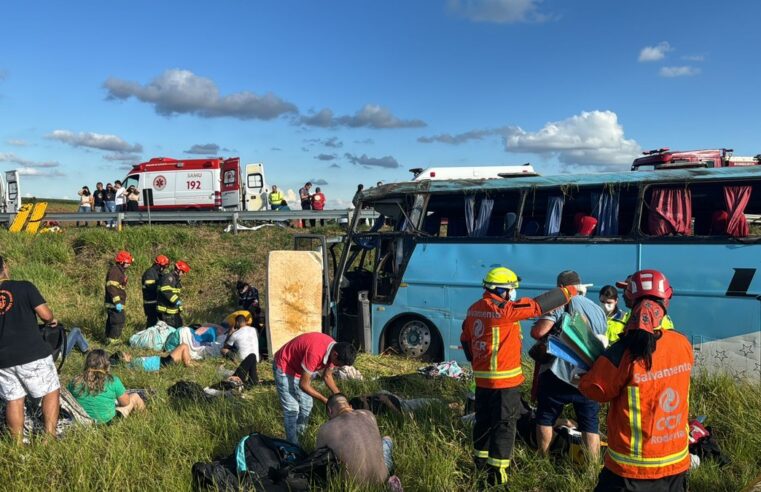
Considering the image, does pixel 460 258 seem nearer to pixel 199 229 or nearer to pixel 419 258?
pixel 419 258

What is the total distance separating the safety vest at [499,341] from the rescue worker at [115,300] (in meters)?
7.73

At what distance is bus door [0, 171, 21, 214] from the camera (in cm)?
1928

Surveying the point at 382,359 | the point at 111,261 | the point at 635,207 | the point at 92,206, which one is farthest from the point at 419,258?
the point at 92,206

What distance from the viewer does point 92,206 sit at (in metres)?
21.0

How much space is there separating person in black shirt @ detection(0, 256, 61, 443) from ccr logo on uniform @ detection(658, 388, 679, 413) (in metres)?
4.74

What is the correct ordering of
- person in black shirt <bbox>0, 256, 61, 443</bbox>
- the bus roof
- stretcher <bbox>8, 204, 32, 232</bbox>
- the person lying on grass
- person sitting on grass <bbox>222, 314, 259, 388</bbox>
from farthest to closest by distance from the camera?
1. stretcher <bbox>8, 204, 32, 232</bbox>
2. person sitting on grass <bbox>222, 314, 259, 388</bbox>
3. the person lying on grass
4. the bus roof
5. person in black shirt <bbox>0, 256, 61, 443</bbox>

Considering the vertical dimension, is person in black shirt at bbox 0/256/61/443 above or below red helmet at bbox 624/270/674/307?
below

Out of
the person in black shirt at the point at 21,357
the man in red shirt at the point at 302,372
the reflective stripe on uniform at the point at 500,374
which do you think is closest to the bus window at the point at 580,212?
the reflective stripe on uniform at the point at 500,374

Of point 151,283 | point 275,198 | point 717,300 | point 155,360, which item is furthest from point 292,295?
point 275,198

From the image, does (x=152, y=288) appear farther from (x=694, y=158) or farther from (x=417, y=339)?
(x=694, y=158)

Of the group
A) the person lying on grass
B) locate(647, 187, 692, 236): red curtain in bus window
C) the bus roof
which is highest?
the bus roof

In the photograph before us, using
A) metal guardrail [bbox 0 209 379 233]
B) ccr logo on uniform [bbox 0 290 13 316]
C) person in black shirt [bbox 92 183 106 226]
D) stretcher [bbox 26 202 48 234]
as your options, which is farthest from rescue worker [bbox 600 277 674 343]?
person in black shirt [bbox 92 183 106 226]

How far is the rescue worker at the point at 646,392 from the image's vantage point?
280cm

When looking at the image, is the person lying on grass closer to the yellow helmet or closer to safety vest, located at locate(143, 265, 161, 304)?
safety vest, located at locate(143, 265, 161, 304)
